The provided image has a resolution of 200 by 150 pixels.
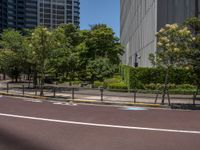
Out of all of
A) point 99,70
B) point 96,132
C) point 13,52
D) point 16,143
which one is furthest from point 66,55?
point 16,143

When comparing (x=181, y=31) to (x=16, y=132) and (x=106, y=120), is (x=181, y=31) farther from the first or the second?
(x=16, y=132)

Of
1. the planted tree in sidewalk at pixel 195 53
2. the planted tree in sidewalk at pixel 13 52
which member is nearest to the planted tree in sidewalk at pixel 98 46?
the planted tree in sidewalk at pixel 13 52

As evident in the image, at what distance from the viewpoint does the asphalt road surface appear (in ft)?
30.9

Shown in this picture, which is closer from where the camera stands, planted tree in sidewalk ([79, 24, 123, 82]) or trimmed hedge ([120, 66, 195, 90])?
trimmed hedge ([120, 66, 195, 90])

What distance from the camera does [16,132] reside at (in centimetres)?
1127

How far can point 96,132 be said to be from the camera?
11.6 m

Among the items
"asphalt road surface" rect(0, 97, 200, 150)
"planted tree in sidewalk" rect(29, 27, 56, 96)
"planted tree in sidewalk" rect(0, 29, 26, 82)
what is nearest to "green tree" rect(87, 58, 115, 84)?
"planted tree in sidewalk" rect(0, 29, 26, 82)

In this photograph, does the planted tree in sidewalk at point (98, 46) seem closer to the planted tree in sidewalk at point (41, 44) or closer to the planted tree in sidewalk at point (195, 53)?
the planted tree in sidewalk at point (41, 44)

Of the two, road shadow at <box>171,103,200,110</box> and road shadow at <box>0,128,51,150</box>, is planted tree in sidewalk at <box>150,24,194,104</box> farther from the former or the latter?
road shadow at <box>0,128,51,150</box>

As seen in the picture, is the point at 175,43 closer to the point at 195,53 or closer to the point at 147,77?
the point at 195,53

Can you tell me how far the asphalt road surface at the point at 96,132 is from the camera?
30.9ft

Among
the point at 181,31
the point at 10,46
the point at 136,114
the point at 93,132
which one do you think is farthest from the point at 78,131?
the point at 10,46

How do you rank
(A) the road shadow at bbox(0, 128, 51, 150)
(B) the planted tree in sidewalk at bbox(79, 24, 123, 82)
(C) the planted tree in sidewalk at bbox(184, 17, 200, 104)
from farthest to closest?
(B) the planted tree in sidewalk at bbox(79, 24, 123, 82) < (C) the planted tree in sidewalk at bbox(184, 17, 200, 104) < (A) the road shadow at bbox(0, 128, 51, 150)

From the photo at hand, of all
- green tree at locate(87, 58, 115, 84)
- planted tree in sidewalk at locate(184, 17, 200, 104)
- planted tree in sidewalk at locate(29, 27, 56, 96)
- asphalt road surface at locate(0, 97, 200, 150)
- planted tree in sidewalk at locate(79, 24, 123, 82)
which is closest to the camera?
asphalt road surface at locate(0, 97, 200, 150)
